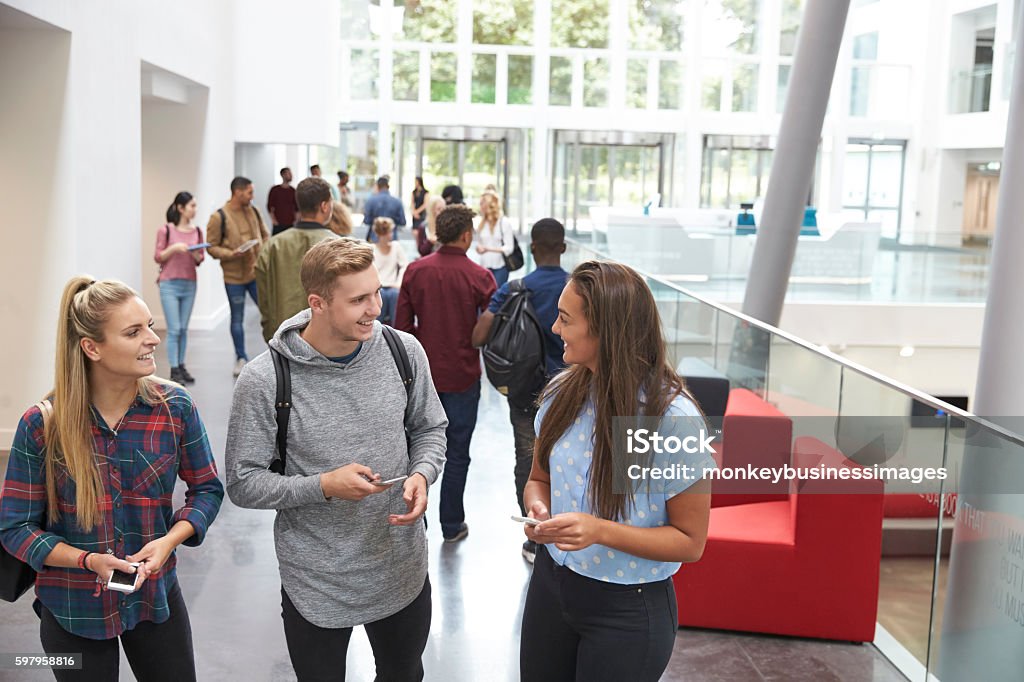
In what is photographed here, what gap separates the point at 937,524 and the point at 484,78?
24331 mm

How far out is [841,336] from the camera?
641 inches

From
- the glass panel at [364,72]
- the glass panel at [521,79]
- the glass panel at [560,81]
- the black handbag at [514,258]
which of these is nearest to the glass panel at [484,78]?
the glass panel at [521,79]

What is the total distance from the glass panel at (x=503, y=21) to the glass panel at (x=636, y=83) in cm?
832

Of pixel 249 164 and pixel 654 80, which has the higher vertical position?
pixel 654 80

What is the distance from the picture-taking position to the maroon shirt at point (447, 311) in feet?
18.8

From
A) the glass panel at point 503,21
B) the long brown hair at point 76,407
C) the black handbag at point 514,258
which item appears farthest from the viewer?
the glass panel at point 503,21

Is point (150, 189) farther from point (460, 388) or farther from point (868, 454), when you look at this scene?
point (868, 454)

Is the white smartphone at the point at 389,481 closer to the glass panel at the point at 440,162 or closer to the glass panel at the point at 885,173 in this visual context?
the glass panel at the point at 440,162

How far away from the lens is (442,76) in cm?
2720

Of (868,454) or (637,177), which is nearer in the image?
(868,454)

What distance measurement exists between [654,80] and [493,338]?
23.6 metres

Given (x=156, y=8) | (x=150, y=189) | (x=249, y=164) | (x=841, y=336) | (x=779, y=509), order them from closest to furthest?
1. (x=779, y=509)
2. (x=156, y=8)
3. (x=150, y=189)
4. (x=841, y=336)
5. (x=249, y=164)

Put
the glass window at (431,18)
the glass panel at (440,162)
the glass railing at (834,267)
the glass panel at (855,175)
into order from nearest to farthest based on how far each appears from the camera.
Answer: the glass railing at (834,267) < the glass panel at (440,162) < the glass panel at (855,175) < the glass window at (431,18)

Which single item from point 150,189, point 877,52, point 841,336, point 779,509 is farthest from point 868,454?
point 877,52
